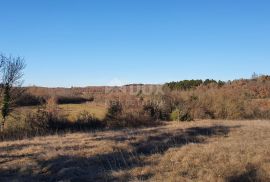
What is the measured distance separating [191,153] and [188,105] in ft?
83.3

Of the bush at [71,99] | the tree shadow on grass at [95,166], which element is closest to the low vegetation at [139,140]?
the tree shadow on grass at [95,166]

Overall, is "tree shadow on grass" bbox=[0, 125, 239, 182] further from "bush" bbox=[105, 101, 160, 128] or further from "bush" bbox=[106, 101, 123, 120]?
"bush" bbox=[106, 101, 123, 120]

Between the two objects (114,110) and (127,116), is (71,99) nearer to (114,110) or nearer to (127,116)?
(114,110)

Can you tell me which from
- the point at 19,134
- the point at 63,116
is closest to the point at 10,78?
the point at 19,134

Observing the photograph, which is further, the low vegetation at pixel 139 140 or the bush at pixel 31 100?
the bush at pixel 31 100

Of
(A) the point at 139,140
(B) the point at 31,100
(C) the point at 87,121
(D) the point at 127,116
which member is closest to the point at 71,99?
(B) the point at 31,100

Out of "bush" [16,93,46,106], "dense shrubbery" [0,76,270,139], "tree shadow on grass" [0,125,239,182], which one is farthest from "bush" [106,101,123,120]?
"tree shadow on grass" [0,125,239,182]

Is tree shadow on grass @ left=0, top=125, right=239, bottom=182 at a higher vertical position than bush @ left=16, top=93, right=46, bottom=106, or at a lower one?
lower

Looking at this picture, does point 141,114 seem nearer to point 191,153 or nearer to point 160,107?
point 160,107

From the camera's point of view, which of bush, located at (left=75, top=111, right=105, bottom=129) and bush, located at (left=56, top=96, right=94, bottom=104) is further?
bush, located at (left=56, top=96, right=94, bottom=104)

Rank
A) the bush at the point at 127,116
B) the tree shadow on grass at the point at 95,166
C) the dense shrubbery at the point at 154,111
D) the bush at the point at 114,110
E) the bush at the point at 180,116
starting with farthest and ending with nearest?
the bush at the point at 180,116 < the bush at the point at 114,110 < the bush at the point at 127,116 < the dense shrubbery at the point at 154,111 < the tree shadow on grass at the point at 95,166

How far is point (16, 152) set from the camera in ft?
53.9

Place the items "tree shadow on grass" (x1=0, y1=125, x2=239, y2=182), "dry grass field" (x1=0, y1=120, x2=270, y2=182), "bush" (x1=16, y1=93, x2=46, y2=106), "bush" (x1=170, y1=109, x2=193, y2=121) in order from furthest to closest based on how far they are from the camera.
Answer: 1. "bush" (x1=170, y1=109, x2=193, y2=121)
2. "bush" (x1=16, y1=93, x2=46, y2=106)
3. "tree shadow on grass" (x1=0, y1=125, x2=239, y2=182)
4. "dry grass field" (x1=0, y1=120, x2=270, y2=182)

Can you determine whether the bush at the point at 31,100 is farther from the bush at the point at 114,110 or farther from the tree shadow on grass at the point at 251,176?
the tree shadow on grass at the point at 251,176
